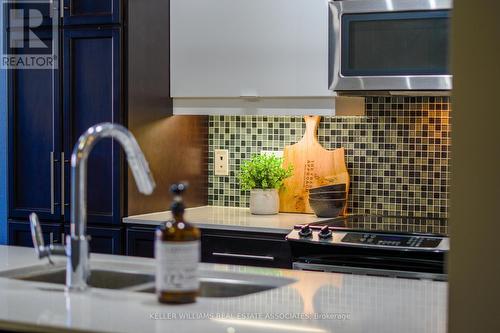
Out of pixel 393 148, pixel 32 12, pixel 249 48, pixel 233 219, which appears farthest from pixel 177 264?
pixel 32 12

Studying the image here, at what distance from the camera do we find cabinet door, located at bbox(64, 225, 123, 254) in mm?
4242

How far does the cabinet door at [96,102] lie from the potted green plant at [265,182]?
66 centimetres

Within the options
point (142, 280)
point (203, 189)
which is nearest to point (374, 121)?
point (203, 189)

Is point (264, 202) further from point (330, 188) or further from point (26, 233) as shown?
point (26, 233)

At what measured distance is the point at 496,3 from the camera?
5.45 ft

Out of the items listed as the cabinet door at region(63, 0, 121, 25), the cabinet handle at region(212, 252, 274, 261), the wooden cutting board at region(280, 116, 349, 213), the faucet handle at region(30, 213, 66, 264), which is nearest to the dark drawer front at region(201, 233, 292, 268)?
the cabinet handle at region(212, 252, 274, 261)

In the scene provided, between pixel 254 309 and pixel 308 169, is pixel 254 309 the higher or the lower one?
the lower one

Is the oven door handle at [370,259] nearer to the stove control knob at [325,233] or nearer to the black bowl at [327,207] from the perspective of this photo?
the stove control knob at [325,233]

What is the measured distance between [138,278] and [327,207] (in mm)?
1696

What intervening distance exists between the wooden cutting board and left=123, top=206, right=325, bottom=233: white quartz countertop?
99 mm

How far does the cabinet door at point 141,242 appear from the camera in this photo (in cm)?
417

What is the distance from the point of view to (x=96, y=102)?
4.30 m

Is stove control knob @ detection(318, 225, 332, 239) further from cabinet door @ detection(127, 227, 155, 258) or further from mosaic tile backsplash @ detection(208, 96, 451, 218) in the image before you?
cabinet door @ detection(127, 227, 155, 258)

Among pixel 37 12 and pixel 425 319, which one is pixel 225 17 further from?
pixel 425 319
